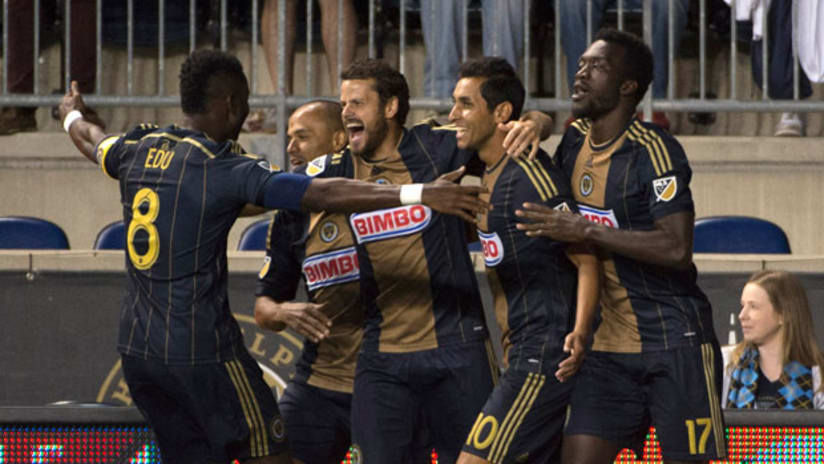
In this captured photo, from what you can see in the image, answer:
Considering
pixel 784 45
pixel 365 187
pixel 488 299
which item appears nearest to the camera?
pixel 365 187

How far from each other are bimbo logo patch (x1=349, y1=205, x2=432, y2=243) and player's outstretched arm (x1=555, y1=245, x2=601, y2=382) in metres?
0.60

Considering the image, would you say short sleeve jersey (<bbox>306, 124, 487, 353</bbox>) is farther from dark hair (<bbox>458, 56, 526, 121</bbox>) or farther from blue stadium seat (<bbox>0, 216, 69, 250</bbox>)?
blue stadium seat (<bbox>0, 216, 69, 250</bbox>)

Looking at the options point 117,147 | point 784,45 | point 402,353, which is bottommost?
point 402,353

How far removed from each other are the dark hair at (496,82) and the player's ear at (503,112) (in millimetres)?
12

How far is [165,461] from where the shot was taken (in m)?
4.99

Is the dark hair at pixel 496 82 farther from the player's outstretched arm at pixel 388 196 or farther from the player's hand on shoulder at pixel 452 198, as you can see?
the player's hand on shoulder at pixel 452 198

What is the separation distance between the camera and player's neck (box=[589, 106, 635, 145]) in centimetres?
499

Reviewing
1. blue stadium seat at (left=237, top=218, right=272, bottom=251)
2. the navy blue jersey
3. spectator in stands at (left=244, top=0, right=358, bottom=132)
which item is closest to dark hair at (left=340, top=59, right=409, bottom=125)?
the navy blue jersey

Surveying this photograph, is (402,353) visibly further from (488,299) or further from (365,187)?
(488,299)

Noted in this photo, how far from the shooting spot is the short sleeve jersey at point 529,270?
4879 millimetres

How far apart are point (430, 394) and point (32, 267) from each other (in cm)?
291

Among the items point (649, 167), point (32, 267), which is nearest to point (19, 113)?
point (32, 267)

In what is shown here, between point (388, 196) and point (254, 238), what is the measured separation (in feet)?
10.4

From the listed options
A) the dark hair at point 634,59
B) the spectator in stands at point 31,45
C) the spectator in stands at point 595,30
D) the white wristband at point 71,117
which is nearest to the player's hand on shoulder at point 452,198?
the dark hair at point 634,59
